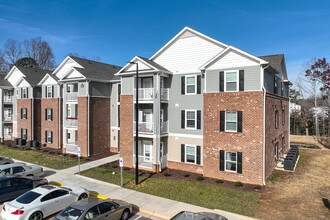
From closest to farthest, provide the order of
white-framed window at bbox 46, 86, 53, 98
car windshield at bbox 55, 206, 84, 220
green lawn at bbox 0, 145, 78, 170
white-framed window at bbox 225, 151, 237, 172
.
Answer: car windshield at bbox 55, 206, 84, 220 < white-framed window at bbox 225, 151, 237, 172 < green lawn at bbox 0, 145, 78, 170 < white-framed window at bbox 46, 86, 53, 98

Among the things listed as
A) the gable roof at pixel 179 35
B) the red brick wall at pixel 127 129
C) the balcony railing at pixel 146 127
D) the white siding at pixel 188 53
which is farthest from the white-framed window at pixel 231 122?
the red brick wall at pixel 127 129

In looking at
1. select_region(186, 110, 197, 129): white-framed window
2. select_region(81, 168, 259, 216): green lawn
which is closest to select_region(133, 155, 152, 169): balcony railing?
select_region(81, 168, 259, 216): green lawn

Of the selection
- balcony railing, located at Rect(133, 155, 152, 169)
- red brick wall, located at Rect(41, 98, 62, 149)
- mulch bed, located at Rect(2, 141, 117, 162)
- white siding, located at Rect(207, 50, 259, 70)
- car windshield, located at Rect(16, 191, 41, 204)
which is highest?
white siding, located at Rect(207, 50, 259, 70)

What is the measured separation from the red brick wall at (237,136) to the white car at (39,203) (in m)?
9.48

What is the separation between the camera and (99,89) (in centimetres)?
2433

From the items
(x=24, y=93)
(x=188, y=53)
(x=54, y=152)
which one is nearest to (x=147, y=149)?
(x=188, y=53)

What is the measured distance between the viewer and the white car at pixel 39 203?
944 centimetres

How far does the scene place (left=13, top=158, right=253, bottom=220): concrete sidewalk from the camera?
10797 millimetres

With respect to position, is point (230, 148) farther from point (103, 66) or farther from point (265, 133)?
point (103, 66)

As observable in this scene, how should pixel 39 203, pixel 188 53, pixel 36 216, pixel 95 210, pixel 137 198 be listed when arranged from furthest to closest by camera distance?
pixel 188 53 < pixel 137 198 < pixel 39 203 < pixel 36 216 < pixel 95 210

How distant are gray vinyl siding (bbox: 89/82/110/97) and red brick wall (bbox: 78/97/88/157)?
1.28m

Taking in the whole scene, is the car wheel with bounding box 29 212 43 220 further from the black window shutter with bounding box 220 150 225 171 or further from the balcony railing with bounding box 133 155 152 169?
the black window shutter with bounding box 220 150 225 171

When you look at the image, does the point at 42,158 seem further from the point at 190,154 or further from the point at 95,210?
the point at 95,210

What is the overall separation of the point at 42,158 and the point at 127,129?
422 inches
